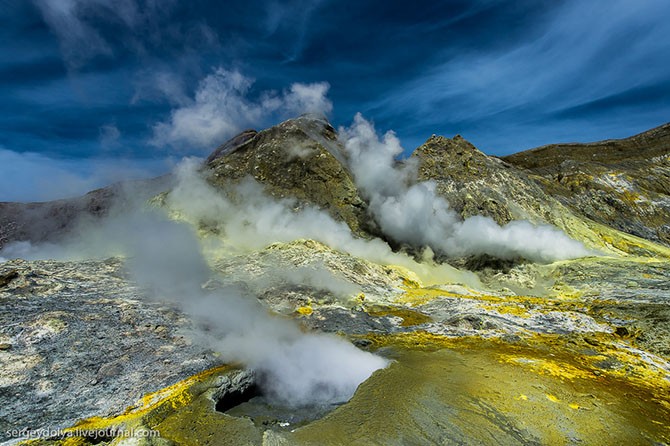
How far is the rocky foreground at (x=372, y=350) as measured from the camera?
6852 mm

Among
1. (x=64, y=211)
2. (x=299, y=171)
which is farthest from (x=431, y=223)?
(x=64, y=211)

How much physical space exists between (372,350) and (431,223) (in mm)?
24889

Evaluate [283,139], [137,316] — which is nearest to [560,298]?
[137,316]

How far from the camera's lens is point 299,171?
3894 centimetres

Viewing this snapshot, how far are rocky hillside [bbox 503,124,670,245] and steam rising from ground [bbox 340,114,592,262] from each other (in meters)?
16.6

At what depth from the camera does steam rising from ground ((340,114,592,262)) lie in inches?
1148

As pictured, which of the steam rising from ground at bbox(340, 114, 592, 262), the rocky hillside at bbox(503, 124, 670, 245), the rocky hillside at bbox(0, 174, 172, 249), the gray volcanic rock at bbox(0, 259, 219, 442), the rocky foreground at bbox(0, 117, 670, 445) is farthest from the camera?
the rocky hillside at bbox(503, 124, 670, 245)

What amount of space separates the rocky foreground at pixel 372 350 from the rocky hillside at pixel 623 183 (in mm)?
11655

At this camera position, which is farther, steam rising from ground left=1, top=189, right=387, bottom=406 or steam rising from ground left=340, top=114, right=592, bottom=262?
Answer: steam rising from ground left=340, top=114, right=592, bottom=262

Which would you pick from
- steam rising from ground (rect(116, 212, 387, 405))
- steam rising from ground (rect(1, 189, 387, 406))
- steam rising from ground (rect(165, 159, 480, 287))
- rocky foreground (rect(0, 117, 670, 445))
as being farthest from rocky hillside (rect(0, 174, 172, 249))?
steam rising from ground (rect(116, 212, 387, 405))

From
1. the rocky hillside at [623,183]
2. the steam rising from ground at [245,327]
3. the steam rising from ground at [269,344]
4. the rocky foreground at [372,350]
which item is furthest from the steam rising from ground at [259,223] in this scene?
the rocky hillside at [623,183]

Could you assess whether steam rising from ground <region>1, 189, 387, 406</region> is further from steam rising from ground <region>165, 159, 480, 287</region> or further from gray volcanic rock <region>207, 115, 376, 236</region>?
gray volcanic rock <region>207, 115, 376, 236</region>

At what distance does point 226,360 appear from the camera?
33.5 feet

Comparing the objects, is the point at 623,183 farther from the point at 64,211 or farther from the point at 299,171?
the point at 64,211
